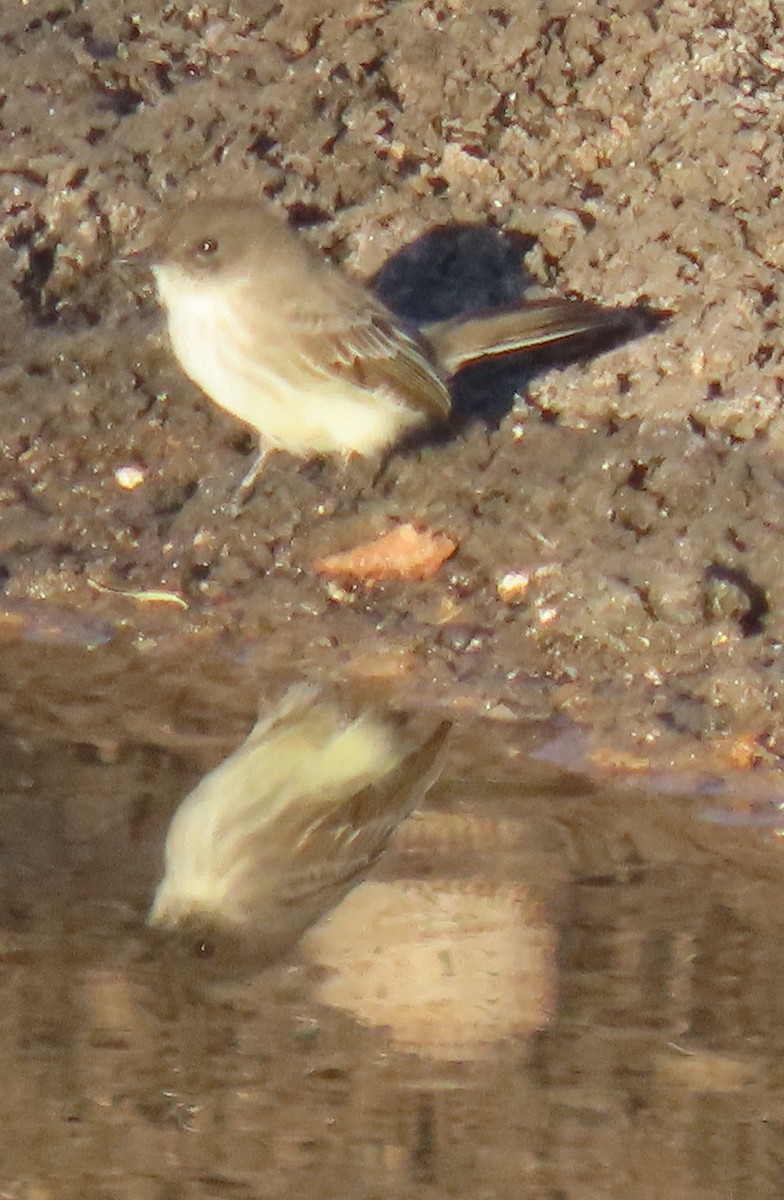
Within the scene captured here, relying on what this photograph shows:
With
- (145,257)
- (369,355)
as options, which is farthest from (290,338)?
(145,257)

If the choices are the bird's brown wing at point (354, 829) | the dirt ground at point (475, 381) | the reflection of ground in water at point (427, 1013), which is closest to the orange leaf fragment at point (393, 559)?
the dirt ground at point (475, 381)

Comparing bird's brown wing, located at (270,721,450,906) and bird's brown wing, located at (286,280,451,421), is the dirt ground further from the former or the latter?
bird's brown wing, located at (270,721,450,906)

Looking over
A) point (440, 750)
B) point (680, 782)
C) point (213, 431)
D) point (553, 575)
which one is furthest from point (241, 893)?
point (213, 431)

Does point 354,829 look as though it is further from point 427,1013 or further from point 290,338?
point 290,338

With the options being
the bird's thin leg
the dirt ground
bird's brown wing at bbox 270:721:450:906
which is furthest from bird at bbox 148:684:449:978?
the bird's thin leg

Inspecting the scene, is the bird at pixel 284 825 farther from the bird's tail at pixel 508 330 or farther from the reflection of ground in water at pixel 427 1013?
the bird's tail at pixel 508 330
